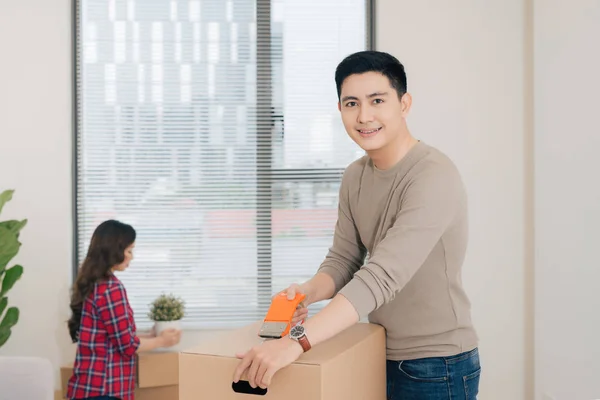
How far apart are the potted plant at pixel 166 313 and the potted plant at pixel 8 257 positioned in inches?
22.3

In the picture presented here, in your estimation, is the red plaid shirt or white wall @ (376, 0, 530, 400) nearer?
the red plaid shirt

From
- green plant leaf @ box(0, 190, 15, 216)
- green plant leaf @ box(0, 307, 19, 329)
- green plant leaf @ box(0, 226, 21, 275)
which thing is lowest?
green plant leaf @ box(0, 307, 19, 329)

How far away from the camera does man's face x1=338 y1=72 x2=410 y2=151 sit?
1427mm

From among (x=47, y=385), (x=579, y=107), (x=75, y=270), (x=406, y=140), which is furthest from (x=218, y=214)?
(x=406, y=140)

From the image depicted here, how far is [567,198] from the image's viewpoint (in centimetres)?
264

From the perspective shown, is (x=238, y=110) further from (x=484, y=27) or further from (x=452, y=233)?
(x=452, y=233)

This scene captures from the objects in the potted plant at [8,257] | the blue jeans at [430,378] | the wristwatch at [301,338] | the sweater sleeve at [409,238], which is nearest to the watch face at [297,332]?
the wristwatch at [301,338]

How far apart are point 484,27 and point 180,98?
1444mm

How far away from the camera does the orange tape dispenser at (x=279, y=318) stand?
4.02 feet

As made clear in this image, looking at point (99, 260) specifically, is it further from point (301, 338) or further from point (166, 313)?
point (301, 338)

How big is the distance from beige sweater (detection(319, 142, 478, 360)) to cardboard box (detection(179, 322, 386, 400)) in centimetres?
10

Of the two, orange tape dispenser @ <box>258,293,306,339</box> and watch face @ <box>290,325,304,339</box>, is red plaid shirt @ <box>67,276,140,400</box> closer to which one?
orange tape dispenser @ <box>258,293,306,339</box>

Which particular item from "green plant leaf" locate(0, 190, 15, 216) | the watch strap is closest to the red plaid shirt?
"green plant leaf" locate(0, 190, 15, 216)

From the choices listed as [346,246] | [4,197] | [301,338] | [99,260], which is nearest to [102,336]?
[99,260]
